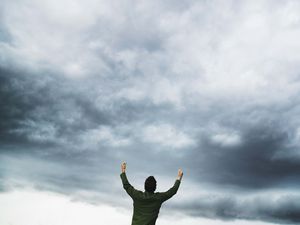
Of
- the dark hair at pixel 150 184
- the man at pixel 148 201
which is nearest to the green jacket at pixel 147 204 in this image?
the man at pixel 148 201

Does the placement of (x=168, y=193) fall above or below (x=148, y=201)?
above

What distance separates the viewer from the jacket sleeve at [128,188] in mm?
11070

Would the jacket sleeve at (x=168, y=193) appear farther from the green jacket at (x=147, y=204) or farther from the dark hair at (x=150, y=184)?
the dark hair at (x=150, y=184)

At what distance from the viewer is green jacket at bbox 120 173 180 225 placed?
10938 mm

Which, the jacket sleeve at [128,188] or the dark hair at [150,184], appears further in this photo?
the jacket sleeve at [128,188]

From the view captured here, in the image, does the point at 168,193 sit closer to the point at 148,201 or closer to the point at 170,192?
the point at 170,192

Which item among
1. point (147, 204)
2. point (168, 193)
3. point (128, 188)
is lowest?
point (147, 204)

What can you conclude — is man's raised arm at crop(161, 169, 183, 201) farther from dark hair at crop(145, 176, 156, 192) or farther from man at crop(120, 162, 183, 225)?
dark hair at crop(145, 176, 156, 192)

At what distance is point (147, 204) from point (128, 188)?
2.88 ft

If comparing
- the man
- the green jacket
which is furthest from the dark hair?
the green jacket

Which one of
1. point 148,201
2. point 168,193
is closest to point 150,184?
point 148,201

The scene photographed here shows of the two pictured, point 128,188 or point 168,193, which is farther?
point 128,188

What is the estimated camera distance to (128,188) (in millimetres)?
11289

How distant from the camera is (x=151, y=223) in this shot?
36.1 ft
